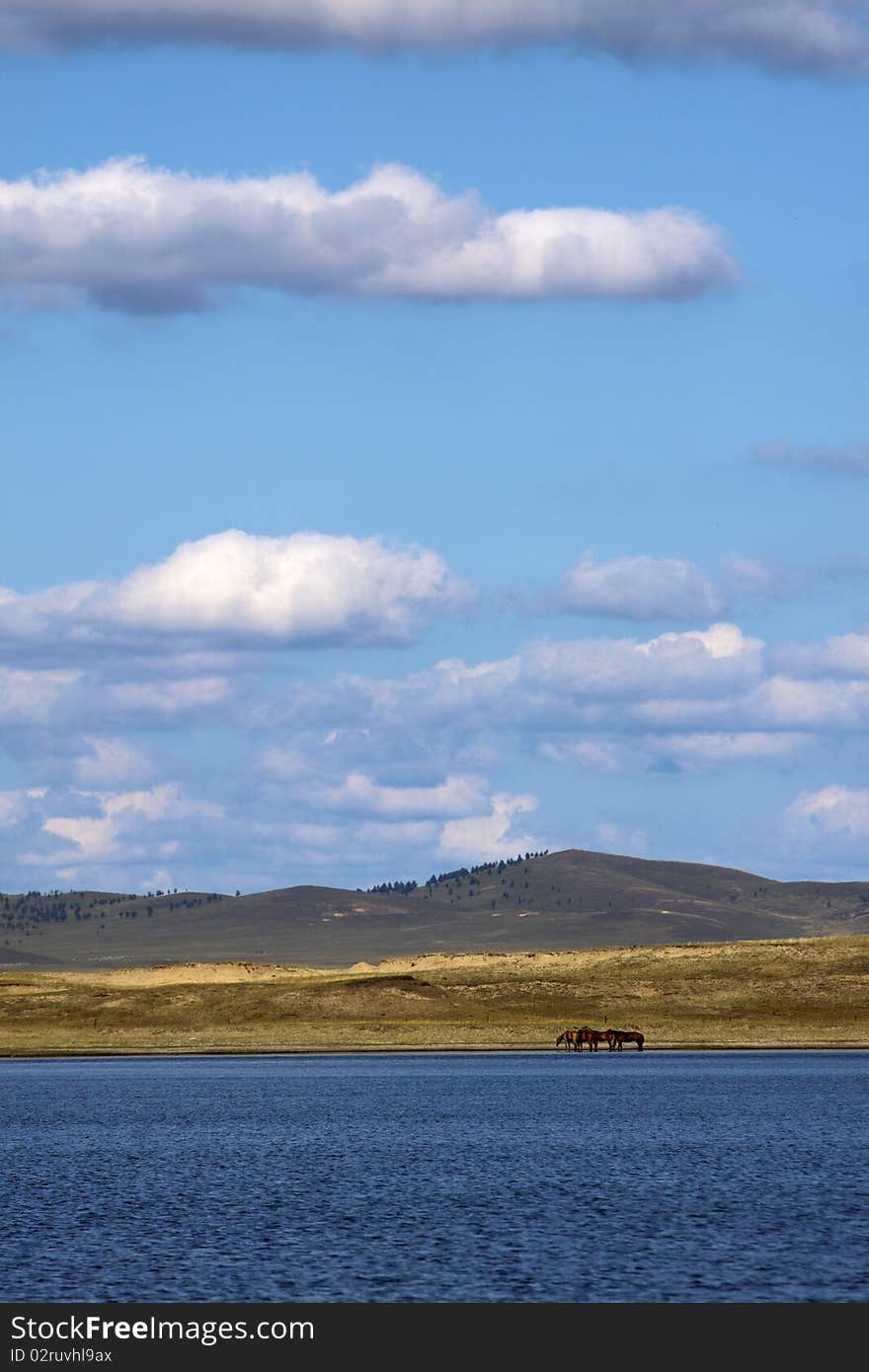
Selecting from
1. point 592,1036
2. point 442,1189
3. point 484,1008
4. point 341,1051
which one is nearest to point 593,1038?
point 592,1036

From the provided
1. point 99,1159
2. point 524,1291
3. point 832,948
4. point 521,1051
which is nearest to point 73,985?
point 521,1051

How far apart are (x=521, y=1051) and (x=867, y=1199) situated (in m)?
93.5

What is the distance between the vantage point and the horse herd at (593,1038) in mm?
156750

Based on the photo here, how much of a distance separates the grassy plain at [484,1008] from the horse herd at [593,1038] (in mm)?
2477

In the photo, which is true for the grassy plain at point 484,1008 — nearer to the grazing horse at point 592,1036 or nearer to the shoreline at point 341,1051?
the shoreline at point 341,1051

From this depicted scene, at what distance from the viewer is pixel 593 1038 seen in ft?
515

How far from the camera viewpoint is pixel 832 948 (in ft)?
617

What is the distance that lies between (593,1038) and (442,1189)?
284 feet

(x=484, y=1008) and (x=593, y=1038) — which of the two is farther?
(x=484, y=1008)

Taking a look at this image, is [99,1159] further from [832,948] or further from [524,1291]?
[832,948]

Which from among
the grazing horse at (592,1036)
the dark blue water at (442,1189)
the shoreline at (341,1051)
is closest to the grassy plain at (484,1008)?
the shoreline at (341,1051)

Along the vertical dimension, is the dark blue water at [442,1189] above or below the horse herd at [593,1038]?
below

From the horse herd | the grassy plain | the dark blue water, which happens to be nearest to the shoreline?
the grassy plain

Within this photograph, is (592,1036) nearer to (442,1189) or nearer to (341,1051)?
(341,1051)
